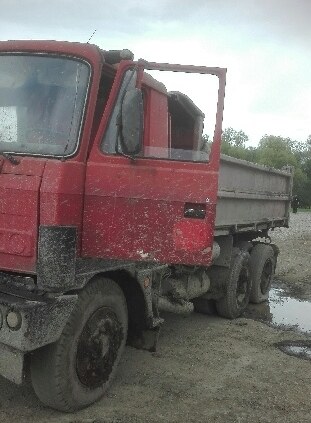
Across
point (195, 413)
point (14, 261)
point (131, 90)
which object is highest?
point (131, 90)

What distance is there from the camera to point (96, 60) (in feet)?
12.4

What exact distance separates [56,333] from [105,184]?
111 centimetres

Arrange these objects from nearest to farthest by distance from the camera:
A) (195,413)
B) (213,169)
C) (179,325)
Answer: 1. (213,169)
2. (195,413)
3. (179,325)

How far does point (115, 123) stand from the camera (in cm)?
370

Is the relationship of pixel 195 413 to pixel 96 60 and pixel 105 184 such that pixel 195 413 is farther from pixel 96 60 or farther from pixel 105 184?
pixel 96 60

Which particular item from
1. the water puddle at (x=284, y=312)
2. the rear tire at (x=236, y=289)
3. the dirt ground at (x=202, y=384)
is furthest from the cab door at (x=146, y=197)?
the water puddle at (x=284, y=312)

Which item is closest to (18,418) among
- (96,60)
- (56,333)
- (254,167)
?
(56,333)

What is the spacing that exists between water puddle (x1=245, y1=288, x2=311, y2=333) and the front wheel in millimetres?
3376

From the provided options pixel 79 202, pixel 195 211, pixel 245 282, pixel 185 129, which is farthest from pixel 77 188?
pixel 245 282

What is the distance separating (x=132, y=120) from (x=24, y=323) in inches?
60.2

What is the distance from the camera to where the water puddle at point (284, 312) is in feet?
22.9

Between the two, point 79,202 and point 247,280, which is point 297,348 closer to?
point 247,280

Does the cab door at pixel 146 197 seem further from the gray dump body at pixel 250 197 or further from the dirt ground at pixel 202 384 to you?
the gray dump body at pixel 250 197

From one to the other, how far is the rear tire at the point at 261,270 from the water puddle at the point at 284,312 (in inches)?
6.9
